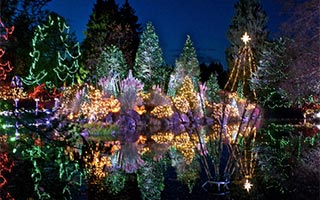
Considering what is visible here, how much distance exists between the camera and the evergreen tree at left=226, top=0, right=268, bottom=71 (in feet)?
151

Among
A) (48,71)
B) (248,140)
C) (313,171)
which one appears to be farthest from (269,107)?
(313,171)

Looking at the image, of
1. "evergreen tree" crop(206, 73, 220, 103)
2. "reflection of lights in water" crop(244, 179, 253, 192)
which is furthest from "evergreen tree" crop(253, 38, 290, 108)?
"reflection of lights in water" crop(244, 179, 253, 192)

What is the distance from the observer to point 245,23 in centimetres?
4684

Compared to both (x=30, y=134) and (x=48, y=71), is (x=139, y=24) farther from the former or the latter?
(x=30, y=134)

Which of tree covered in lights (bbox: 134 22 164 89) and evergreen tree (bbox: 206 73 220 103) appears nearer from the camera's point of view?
evergreen tree (bbox: 206 73 220 103)

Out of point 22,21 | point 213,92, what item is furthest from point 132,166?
point 213,92

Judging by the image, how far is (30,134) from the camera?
4.44 metres

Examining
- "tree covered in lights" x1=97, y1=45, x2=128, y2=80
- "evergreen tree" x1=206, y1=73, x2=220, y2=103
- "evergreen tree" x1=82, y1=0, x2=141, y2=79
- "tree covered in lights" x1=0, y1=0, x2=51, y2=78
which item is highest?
"evergreen tree" x1=82, y1=0, x2=141, y2=79

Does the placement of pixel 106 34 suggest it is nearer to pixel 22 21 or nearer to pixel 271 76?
pixel 271 76

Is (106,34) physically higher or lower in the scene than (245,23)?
lower

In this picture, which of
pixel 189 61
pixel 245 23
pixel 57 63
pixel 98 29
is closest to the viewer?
pixel 57 63

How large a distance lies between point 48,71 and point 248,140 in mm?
19584

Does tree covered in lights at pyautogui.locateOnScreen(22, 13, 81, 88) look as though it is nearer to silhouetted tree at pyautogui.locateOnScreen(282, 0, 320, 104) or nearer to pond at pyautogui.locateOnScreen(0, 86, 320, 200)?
pond at pyautogui.locateOnScreen(0, 86, 320, 200)

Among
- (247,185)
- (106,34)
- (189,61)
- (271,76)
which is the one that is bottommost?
(247,185)
